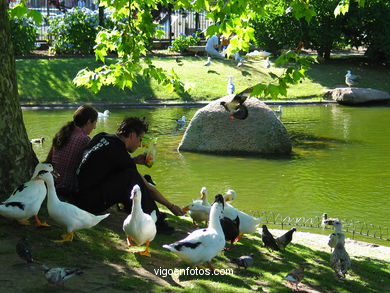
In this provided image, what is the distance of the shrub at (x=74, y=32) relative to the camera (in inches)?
1217

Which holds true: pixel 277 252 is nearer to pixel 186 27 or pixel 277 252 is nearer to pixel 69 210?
pixel 69 210

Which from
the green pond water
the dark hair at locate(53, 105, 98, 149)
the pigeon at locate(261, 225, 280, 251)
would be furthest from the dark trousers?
the green pond water

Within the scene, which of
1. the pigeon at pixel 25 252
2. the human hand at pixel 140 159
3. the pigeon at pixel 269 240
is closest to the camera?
the pigeon at pixel 25 252

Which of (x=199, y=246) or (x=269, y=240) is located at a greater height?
(x=199, y=246)

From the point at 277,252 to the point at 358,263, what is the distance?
1.02 metres

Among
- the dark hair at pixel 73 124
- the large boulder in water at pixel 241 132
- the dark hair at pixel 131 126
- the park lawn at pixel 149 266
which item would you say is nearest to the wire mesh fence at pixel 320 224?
the park lawn at pixel 149 266

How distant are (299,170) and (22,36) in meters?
19.0

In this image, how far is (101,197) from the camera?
25.1 ft

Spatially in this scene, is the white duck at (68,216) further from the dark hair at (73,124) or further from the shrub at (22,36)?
the shrub at (22,36)

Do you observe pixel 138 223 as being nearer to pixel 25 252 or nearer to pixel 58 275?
pixel 25 252

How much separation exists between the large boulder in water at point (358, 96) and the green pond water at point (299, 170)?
160 inches

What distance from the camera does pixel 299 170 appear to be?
1502 centimetres

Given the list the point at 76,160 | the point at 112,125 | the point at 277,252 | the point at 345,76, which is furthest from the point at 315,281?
the point at 345,76

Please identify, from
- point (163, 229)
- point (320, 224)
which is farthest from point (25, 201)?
point (320, 224)
